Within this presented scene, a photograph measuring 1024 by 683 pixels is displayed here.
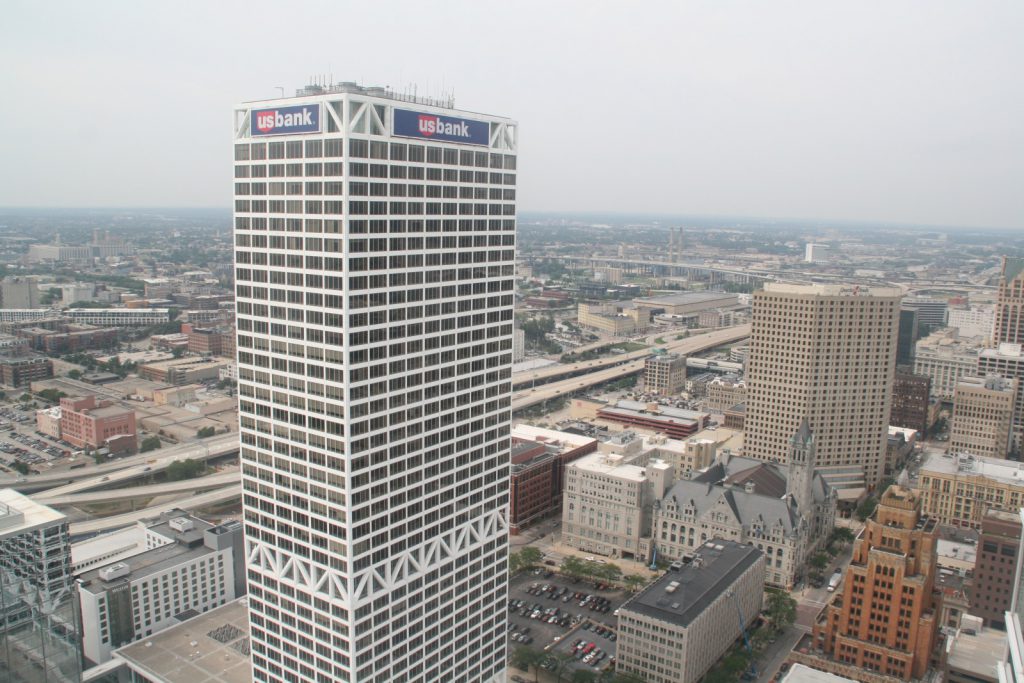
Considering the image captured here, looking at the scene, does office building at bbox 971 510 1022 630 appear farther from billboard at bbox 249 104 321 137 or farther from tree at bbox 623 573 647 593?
billboard at bbox 249 104 321 137

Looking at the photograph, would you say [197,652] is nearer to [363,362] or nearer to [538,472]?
[363,362]

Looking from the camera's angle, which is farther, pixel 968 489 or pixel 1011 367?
pixel 1011 367

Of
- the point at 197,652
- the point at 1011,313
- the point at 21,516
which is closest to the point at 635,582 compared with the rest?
the point at 197,652

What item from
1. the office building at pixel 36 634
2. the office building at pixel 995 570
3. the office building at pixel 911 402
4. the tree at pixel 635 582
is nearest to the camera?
the office building at pixel 36 634

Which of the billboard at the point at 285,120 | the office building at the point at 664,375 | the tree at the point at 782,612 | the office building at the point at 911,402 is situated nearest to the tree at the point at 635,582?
the tree at the point at 782,612

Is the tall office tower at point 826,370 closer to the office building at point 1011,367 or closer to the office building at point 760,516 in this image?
the office building at point 760,516
